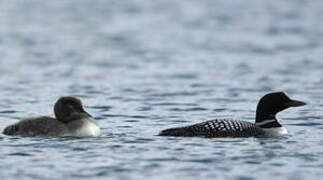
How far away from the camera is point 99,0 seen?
37719mm

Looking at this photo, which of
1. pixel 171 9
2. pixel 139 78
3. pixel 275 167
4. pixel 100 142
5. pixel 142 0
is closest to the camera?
pixel 275 167

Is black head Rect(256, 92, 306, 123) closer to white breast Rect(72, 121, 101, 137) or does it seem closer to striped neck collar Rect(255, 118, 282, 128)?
striped neck collar Rect(255, 118, 282, 128)

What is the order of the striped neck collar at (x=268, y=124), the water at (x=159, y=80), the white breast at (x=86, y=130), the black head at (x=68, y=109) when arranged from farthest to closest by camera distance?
1. the striped neck collar at (x=268, y=124)
2. the black head at (x=68, y=109)
3. the white breast at (x=86, y=130)
4. the water at (x=159, y=80)

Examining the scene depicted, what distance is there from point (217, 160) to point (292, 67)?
9311 mm

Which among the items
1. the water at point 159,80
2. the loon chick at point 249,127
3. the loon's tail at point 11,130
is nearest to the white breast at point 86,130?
the water at point 159,80

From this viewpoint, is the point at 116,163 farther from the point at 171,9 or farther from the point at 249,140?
the point at 171,9

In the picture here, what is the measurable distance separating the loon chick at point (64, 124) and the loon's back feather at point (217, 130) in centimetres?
78

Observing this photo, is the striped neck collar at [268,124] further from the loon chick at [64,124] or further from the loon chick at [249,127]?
the loon chick at [64,124]

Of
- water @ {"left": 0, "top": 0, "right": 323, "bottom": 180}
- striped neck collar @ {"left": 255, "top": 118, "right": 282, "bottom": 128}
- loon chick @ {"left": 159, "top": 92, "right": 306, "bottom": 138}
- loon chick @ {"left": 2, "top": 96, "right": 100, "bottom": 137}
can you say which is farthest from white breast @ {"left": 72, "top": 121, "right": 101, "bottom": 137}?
striped neck collar @ {"left": 255, "top": 118, "right": 282, "bottom": 128}

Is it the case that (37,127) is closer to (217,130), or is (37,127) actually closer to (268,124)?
(217,130)

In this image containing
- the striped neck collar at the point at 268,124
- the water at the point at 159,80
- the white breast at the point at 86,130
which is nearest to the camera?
the water at the point at 159,80

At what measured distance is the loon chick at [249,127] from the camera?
1162 cm

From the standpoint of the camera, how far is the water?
1016 cm

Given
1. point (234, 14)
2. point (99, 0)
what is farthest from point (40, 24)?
point (99, 0)
